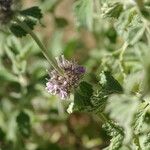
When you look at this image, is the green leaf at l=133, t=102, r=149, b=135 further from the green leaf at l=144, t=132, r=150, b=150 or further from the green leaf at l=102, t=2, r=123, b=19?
the green leaf at l=102, t=2, r=123, b=19

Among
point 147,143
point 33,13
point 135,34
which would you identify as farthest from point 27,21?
point 147,143

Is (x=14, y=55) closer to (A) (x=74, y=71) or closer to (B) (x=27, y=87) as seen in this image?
(B) (x=27, y=87)

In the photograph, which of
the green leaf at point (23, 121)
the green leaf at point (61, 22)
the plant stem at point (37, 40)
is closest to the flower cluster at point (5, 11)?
the plant stem at point (37, 40)

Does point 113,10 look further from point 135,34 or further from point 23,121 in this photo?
point 23,121

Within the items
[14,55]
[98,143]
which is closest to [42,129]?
[98,143]

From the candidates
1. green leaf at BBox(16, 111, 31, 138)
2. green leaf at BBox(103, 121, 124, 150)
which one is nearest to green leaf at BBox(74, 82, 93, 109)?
green leaf at BBox(103, 121, 124, 150)
